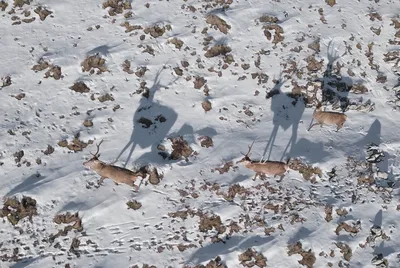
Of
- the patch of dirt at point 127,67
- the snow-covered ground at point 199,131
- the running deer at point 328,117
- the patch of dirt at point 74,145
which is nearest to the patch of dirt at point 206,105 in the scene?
the snow-covered ground at point 199,131

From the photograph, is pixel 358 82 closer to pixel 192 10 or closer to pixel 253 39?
pixel 253 39

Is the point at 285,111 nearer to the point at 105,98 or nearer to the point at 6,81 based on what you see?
the point at 105,98

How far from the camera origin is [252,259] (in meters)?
13.3

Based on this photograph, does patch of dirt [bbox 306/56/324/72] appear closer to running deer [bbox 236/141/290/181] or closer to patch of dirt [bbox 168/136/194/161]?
running deer [bbox 236/141/290/181]

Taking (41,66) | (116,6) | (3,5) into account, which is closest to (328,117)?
(116,6)

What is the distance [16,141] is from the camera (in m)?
14.5

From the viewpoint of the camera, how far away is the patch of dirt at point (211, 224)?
1367 centimetres

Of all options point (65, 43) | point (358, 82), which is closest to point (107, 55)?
point (65, 43)

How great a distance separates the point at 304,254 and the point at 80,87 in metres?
8.33

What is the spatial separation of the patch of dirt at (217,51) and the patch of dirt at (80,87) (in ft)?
13.2

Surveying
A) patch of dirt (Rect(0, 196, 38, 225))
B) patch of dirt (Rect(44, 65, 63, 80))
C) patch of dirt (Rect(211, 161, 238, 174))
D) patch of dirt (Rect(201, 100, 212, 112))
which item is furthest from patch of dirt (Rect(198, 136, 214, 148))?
patch of dirt (Rect(0, 196, 38, 225))

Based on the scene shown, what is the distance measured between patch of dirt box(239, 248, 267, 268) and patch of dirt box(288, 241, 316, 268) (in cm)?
79

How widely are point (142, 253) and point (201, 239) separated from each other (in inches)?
64.8

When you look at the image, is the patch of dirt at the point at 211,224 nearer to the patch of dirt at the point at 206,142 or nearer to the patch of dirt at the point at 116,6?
the patch of dirt at the point at 206,142
